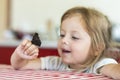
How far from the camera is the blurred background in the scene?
182 inches

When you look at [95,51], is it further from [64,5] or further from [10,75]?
[64,5]

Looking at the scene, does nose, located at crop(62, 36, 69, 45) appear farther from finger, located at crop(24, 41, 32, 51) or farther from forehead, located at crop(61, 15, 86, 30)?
finger, located at crop(24, 41, 32, 51)

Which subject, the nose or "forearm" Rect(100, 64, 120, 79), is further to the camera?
the nose

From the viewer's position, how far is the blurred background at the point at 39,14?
462cm

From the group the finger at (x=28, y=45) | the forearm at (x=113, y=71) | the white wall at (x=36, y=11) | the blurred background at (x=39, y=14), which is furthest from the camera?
the white wall at (x=36, y=11)

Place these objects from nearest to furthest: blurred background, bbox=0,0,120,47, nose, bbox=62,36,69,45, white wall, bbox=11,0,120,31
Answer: nose, bbox=62,36,69,45
blurred background, bbox=0,0,120,47
white wall, bbox=11,0,120,31

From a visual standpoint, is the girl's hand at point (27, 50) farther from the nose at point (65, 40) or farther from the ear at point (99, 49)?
the ear at point (99, 49)

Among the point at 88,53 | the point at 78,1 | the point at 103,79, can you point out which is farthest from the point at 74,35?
the point at 78,1

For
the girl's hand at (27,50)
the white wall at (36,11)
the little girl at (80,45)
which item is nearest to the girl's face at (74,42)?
the little girl at (80,45)

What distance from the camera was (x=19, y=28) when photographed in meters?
4.80

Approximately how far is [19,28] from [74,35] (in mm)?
3614

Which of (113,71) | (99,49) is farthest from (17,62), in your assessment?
(113,71)

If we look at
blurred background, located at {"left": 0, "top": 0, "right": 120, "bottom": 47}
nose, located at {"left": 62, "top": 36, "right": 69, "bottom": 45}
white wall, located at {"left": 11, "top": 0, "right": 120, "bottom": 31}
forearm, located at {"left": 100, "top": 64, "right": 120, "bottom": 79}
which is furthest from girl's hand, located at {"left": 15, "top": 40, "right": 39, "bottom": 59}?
white wall, located at {"left": 11, "top": 0, "right": 120, "bottom": 31}

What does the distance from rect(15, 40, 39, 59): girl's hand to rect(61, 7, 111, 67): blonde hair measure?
23 cm
